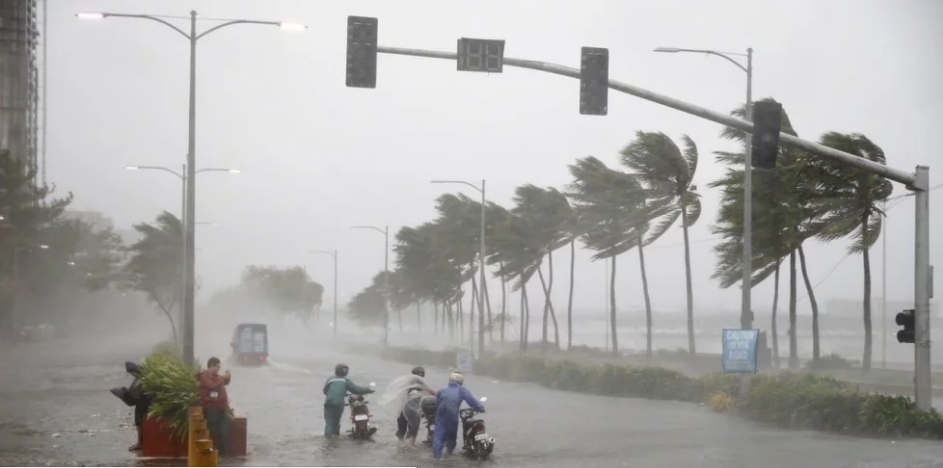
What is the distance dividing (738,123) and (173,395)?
10.0 metres

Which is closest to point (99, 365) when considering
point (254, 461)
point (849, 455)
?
point (254, 461)

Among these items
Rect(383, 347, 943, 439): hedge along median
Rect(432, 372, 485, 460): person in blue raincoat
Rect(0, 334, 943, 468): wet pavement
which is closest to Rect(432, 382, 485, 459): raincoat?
Rect(432, 372, 485, 460): person in blue raincoat

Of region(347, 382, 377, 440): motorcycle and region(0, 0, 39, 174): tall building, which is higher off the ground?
region(0, 0, 39, 174): tall building

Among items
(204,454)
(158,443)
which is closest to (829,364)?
(158,443)

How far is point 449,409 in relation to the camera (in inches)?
782

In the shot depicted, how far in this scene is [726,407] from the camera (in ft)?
97.4

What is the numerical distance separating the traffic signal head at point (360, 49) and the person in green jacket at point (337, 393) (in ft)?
23.1

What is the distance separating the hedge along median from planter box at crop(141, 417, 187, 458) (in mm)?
12502

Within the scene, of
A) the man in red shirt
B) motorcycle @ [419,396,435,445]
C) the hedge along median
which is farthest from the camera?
the hedge along median

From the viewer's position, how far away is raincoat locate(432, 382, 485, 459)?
64.4 ft

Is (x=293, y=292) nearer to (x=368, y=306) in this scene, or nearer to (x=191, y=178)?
(x=368, y=306)

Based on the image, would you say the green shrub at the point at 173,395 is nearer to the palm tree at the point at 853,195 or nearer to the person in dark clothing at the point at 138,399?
the person in dark clothing at the point at 138,399

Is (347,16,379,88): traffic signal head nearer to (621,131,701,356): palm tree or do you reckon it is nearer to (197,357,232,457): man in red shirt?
(197,357,232,457): man in red shirt

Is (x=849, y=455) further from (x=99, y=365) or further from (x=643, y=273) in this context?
(x=99, y=365)
